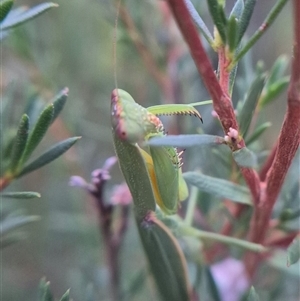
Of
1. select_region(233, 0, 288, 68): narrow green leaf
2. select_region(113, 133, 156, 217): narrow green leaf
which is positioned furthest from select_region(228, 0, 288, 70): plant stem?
select_region(113, 133, 156, 217): narrow green leaf

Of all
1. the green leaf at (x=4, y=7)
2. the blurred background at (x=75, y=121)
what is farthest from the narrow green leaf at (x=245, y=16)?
the blurred background at (x=75, y=121)

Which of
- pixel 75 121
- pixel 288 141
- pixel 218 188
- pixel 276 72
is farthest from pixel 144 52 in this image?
pixel 288 141

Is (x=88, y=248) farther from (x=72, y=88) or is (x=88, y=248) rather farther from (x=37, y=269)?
(x=72, y=88)

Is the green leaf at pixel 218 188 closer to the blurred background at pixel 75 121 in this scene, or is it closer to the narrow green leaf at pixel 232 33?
the narrow green leaf at pixel 232 33

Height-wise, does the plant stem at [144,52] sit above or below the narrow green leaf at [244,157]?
below

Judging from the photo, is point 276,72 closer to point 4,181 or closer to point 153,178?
point 153,178

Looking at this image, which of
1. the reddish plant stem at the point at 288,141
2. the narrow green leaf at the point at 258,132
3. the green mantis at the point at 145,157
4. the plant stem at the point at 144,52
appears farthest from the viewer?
the plant stem at the point at 144,52
